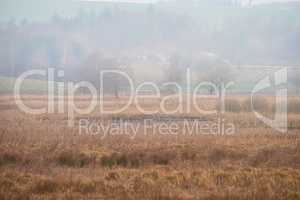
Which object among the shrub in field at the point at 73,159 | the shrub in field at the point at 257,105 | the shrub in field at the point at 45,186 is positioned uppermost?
the shrub in field at the point at 257,105

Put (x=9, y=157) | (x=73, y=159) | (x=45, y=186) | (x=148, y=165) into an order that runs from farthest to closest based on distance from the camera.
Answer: (x=9, y=157) → (x=73, y=159) → (x=148, y=165) → (x=45, y=186)

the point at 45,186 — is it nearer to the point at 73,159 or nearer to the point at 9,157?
the point at 73,159

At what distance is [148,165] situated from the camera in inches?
582

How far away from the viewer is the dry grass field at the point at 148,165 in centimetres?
1126

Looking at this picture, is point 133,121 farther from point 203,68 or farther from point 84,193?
point 203,68

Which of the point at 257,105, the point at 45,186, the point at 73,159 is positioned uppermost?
the point at 257,105

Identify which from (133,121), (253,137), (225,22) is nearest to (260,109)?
(133,121)

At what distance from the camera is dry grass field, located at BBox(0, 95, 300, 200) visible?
11.3 meters

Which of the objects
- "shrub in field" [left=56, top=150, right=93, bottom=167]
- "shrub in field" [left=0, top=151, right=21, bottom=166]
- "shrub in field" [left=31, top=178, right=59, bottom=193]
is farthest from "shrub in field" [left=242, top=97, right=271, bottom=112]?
"shrub in field" [left=31, top=178, right=59, bottom=193]

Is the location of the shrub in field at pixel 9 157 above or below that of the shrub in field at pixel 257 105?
below

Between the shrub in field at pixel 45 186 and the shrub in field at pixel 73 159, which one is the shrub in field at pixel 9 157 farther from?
the shrub in field at pixel 45 186

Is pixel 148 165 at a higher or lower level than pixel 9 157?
lower

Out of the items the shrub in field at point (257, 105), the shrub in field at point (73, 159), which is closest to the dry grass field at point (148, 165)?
the shrub in field at point (73, 159)

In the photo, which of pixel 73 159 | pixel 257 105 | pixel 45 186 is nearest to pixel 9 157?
pixel 73 159
